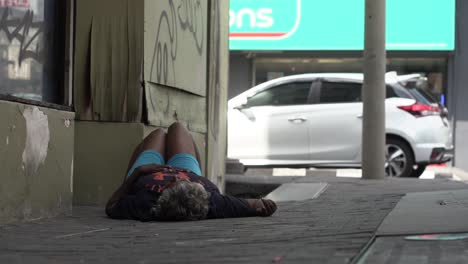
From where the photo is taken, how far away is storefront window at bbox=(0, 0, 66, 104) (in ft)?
16.1

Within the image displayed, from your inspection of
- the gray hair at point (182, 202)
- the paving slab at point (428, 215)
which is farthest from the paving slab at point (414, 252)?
the gray hair at point (182, 202)

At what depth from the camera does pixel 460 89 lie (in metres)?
15.6

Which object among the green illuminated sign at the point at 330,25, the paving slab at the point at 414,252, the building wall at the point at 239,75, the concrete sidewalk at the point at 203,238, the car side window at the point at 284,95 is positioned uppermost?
the green illuminated sign at the point at 330,25

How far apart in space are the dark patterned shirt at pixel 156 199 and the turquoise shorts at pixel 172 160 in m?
0.29

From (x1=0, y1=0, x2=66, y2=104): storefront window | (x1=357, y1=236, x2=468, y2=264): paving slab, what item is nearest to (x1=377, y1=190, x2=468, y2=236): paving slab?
(x1=357, y1=236, x2=468, y2=264): paving slab

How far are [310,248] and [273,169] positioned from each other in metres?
9.39

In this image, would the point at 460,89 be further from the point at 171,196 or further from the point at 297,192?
the point at 171,196

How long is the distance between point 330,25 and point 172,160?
10865 mm

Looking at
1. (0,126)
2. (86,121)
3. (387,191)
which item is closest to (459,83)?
(387,191)

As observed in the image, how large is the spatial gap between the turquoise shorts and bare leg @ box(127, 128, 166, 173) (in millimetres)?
53

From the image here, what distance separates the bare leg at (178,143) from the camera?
18.2ft

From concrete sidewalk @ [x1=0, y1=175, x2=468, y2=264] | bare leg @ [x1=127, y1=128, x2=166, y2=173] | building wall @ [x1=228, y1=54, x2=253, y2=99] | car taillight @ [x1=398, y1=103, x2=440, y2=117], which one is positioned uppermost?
building wall @ [x1=228, y1=54, x2=253, y2=99]

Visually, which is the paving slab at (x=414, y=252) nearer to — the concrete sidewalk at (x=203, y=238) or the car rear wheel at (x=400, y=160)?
the concrete sidewalk at (x=203, y=238)

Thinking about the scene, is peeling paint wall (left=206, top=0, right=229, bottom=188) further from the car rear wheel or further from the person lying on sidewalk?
the car rear wheel
